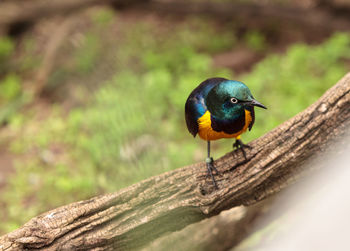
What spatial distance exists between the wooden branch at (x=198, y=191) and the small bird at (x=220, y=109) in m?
0.11

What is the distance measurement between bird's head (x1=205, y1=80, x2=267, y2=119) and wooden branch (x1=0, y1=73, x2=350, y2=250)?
0.34m

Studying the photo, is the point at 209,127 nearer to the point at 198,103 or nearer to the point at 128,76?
the point at 198,103

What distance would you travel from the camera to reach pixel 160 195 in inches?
96.8

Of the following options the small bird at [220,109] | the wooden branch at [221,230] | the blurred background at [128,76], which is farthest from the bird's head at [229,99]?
the blurred background at [128,76]

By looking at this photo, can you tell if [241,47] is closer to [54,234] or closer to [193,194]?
[193,194]

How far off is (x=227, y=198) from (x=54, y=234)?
1.04 meters

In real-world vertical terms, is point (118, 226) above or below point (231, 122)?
below

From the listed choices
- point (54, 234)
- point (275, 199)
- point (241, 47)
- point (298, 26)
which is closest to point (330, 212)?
point (54, 234)

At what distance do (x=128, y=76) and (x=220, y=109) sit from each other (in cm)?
328

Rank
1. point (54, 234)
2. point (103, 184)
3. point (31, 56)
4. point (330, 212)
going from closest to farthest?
1. point (330, 212)
2. point (54, 234)
3. point (103, 184)
4. point (31, 56)

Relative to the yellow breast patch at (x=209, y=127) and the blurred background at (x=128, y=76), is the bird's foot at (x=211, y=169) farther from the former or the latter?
the blurred background at (x=128, y=76)

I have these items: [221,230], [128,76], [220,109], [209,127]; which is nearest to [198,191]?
[209,127]

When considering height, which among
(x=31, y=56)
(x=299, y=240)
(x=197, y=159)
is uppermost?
(x=31, y=56)

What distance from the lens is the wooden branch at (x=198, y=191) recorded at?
2.33 m
